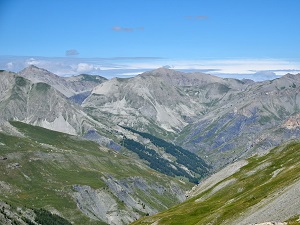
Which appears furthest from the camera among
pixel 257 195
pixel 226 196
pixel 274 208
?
pixel 226 196

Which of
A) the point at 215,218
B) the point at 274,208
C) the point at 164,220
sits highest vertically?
the point at 274,208

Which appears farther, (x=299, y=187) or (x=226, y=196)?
(x=226, y=196)

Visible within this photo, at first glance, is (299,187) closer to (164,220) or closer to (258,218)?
(258,218)

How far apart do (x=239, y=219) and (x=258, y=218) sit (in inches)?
425

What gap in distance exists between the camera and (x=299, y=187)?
12375 cm

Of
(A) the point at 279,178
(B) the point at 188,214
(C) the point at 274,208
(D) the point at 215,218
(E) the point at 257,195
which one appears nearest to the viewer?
(C) the point at 274,208

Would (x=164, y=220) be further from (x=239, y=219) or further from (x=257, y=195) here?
(x=239, y=219)

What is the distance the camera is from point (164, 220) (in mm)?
184125

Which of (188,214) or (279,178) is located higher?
(279,178)

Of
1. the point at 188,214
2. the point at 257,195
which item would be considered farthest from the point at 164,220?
the point at 257,195

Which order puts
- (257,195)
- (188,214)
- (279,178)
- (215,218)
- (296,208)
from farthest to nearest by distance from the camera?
(188,214), (279,178), (257,195), (215,218), (296,208)

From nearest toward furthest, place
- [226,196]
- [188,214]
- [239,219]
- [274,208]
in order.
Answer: [274,208]
[239,219]
[188,214]
[226,196]

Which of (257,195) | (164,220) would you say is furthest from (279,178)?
(164,220)

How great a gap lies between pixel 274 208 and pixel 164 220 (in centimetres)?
7214
